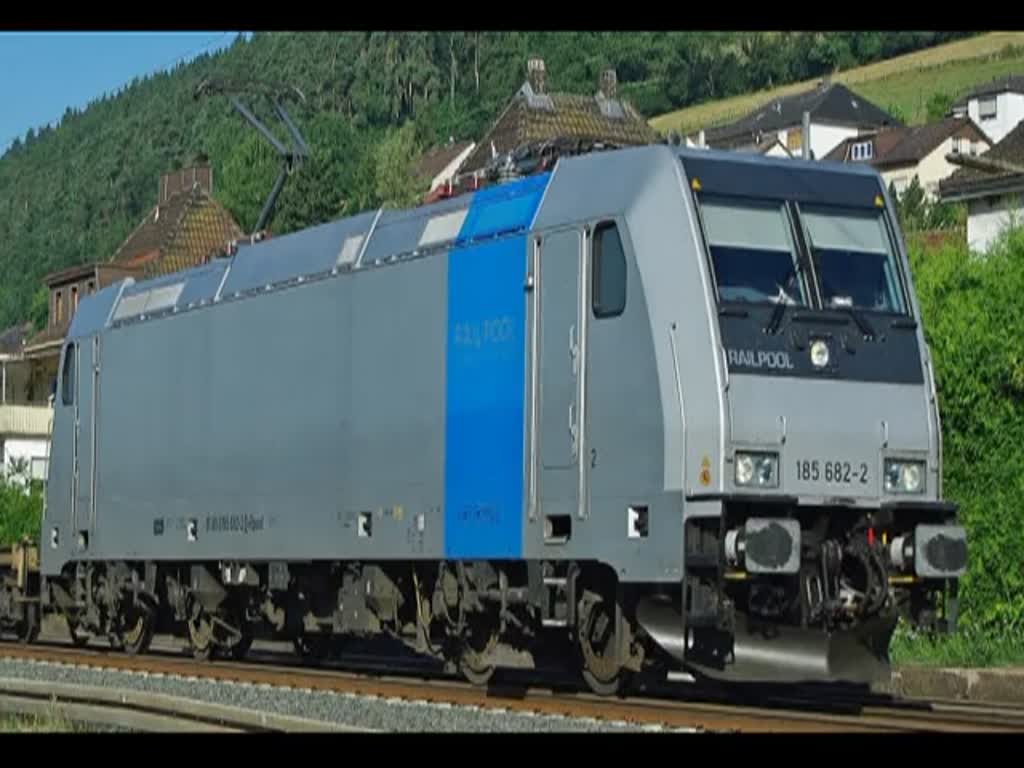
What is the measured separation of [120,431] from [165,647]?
349 centimetres

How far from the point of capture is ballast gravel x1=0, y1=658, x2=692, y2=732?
13.7 m

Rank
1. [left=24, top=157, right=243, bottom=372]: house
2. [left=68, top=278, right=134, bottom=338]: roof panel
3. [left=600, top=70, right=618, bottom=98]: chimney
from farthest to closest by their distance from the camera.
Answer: [left=600, top=70, right=618, bottom=98]: chimney, [left=24, top=157, right=243, bottom=372]: house, [left=68, top=278, right=134, bottom=338]: roof panel

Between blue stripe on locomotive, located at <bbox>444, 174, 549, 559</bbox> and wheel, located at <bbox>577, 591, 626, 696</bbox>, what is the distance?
792 millimetres

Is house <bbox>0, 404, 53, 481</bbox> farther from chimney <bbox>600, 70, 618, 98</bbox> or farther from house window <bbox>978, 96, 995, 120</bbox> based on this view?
house window <bbox>978, 96, 995, 120</bbox>

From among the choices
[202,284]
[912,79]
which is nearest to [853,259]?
[202,284]

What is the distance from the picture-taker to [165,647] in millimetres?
25719

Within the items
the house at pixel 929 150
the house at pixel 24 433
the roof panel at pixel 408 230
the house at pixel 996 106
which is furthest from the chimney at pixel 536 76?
the roof panel at pixel 408 230

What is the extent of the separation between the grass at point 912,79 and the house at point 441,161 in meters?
13.4

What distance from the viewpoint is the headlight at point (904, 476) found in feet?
48.7

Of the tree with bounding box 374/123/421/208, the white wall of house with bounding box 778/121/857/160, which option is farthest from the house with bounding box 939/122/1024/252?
the white wall of house with bounding box 778/121/857/160

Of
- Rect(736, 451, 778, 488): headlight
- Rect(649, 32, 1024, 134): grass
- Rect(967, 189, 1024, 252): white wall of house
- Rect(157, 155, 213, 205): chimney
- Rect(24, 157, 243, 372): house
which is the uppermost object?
Rect(649, 32, 1024, 134): grass
